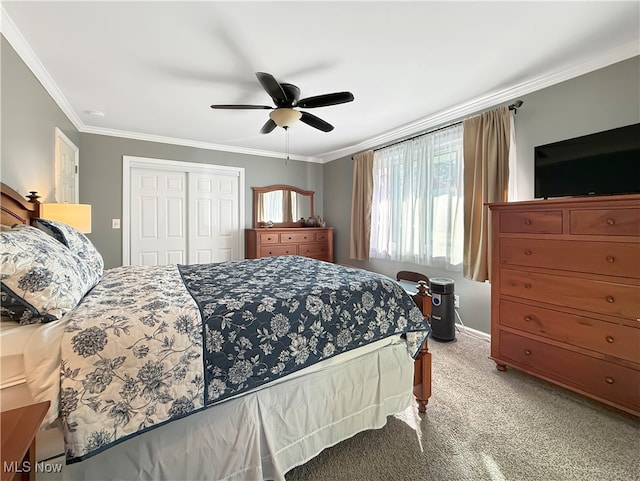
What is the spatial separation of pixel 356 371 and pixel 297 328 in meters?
0.48

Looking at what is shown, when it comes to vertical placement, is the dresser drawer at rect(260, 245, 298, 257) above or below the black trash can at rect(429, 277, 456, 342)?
above

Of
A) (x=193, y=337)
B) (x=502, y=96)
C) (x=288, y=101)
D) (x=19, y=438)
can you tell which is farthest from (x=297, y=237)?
(x=19, y=438)

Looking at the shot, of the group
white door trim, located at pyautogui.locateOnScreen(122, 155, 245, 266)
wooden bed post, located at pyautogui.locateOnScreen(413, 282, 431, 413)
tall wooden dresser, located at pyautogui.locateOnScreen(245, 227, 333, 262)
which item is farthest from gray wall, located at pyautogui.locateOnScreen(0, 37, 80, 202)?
wooden bed post, located at pyautogui.locateOnScreen(413, 282, 431, 413)

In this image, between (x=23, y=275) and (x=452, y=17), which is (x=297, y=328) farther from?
(x=452, y=17)

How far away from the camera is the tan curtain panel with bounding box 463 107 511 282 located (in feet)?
8.91

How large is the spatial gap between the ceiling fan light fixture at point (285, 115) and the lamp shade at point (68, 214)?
1767 mm

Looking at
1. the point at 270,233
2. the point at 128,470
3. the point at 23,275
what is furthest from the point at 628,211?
the point at 270,233

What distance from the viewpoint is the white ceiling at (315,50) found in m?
1.67

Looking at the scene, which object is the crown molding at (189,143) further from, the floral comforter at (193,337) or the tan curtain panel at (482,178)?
the tan curtain panel at (482,178)

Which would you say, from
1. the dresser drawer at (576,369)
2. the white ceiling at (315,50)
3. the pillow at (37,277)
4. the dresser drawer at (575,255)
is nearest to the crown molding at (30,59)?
the white ceiling at (315,50)

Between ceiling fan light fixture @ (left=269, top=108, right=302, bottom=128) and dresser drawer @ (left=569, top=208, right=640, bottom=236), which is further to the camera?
ceiling fan light fixture @ (left=269, top=108, right=302, bottom=128)

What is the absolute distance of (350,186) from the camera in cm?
486

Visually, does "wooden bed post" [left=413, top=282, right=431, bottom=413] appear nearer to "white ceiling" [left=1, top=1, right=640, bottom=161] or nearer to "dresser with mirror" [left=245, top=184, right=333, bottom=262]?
"white ceiling" [left=1, top=1, right=640, bottom=161]

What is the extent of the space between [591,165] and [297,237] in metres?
3.67
